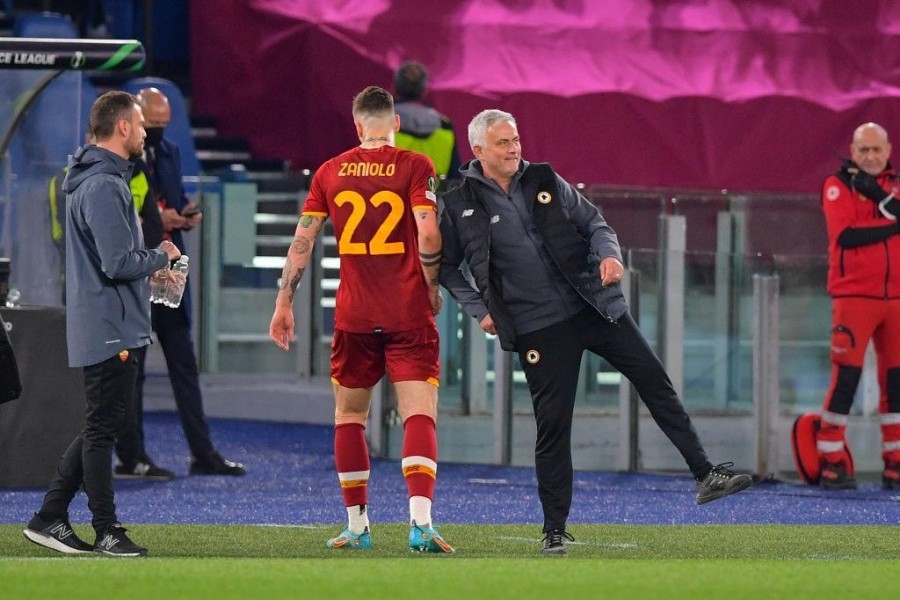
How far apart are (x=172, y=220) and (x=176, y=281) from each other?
2896 millimetres

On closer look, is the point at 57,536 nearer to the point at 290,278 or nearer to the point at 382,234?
the point at 290,278

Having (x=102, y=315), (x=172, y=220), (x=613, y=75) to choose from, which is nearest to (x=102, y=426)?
(x=102, y=315)

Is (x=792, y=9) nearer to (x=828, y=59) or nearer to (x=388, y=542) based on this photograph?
(x=828, y=59)

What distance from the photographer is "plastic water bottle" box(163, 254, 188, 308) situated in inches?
328

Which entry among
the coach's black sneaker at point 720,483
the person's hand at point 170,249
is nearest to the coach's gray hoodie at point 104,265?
the person's hand at point 170,249

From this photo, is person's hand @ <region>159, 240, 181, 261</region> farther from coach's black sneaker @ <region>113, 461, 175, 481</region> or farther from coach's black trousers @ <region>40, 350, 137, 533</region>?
coach's black sneaker @ <region>113, 461, 175, 481</region>

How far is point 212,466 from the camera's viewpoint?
11711mm

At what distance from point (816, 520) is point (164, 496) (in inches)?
143

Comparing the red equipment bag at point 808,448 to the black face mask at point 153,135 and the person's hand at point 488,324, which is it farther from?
the black face mask at point 153,135

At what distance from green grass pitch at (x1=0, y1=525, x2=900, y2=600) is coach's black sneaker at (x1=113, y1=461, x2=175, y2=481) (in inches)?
92.0

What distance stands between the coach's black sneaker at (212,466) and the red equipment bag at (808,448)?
348 centimetres

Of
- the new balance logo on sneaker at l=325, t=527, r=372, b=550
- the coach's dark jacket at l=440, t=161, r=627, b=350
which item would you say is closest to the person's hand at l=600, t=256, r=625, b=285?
the coach's dark jacket at l=440, t=161, r=627, b=350

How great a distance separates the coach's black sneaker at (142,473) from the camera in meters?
11.3

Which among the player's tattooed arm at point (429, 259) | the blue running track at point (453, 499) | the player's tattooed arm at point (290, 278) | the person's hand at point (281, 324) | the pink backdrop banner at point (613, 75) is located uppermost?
the pink backdrop banner at point (613, 75)
